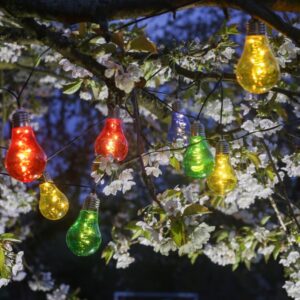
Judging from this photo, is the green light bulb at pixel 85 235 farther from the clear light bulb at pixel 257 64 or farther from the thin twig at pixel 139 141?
the clear light bulb at pixel 257 64

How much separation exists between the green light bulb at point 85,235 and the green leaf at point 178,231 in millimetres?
237

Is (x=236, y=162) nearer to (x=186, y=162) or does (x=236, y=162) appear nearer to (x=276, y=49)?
(x=276, y=49)

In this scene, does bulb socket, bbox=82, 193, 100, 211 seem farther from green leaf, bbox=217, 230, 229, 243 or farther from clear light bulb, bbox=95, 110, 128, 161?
green leaf, bbox=217, 230, 229, 243

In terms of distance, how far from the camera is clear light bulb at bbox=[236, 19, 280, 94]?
1.44 m

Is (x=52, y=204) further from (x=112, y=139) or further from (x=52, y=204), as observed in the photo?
(x=112, y=139)

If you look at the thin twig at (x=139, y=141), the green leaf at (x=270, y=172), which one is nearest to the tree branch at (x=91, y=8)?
the thin twig at (x=139, y=141)

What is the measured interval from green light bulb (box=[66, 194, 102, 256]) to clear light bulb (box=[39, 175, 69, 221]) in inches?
2.6

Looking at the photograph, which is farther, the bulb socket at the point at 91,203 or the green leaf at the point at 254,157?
the green leaf at the point at 254,157

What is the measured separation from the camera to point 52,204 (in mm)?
1823

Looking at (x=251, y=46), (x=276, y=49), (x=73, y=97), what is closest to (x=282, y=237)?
(x=276, y=49)

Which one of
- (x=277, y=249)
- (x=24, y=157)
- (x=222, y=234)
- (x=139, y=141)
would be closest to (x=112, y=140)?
(x=139, y=141)

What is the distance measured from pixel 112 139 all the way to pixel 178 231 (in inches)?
13.6

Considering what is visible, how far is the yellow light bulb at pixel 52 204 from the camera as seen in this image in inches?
71.6

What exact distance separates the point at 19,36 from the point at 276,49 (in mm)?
985
